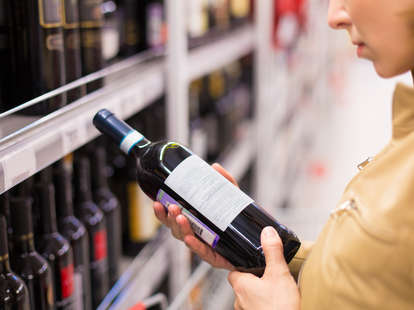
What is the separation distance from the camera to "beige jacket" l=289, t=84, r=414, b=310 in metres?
0.73

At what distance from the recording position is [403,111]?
78 centimetres

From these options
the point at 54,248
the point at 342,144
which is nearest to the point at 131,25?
the point at 54,248

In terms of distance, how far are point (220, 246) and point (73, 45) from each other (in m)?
0.51

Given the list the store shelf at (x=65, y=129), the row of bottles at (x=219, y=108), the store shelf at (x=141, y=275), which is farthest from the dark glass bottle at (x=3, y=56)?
the row of bottles at (x=219, y=108)

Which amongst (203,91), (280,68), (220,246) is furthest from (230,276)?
(280,68)

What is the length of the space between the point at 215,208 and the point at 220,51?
4.16 ft

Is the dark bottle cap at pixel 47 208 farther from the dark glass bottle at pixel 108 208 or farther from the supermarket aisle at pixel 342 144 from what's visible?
the supermarket aisle at pixel 342 144

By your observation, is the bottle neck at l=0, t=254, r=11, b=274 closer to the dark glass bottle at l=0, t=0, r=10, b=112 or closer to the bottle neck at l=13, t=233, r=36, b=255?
the bottle neck at l=13, t=233, r=36, b=255

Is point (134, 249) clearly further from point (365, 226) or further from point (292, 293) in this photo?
point (365, 226)

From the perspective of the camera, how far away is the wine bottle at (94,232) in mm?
1344

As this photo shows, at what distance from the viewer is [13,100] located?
3.49 ft

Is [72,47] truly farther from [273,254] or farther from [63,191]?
[273,254]

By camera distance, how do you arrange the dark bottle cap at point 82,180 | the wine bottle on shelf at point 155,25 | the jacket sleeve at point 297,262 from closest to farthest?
1. the jacket sleeve at point 297,262
2. the dark bottle cap at point 82,180
3. the wine bottle on shelf at point 155,25

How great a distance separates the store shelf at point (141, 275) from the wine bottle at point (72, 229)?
0.09 meters
